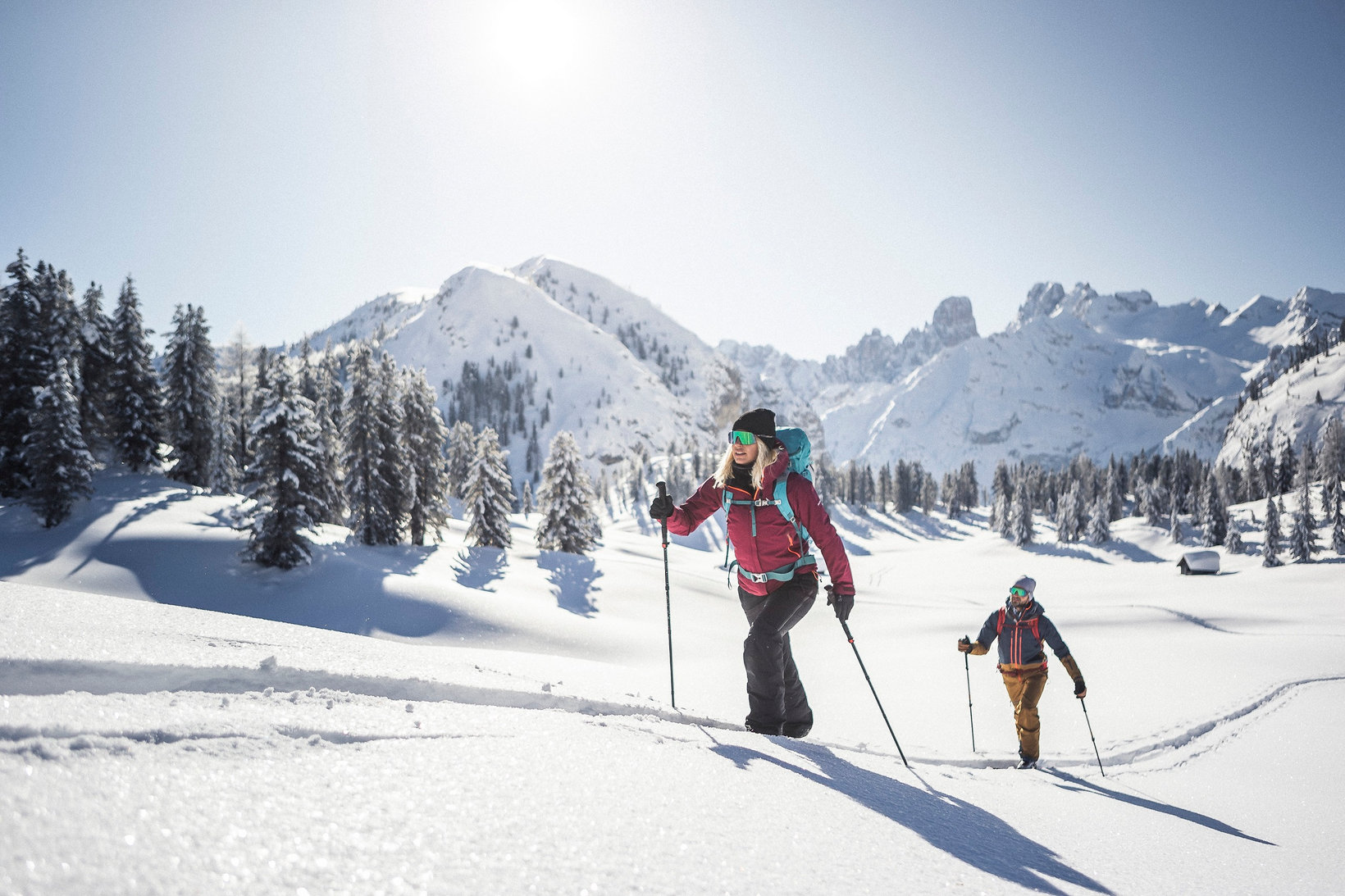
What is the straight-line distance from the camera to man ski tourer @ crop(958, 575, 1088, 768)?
6844mm

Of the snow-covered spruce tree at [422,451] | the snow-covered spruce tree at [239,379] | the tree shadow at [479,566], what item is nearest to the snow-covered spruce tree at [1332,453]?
the tree shadow at [479,566]

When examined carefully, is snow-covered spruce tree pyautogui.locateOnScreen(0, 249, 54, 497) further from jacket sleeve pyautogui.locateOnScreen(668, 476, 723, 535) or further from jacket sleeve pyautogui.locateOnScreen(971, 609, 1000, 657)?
jacket sleeve pyautogui.locateOnScreen(971, 609, 1000, 657)

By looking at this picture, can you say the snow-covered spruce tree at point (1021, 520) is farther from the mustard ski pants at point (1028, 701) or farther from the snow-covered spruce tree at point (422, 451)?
the mustard ski pants at point (1028, 701)

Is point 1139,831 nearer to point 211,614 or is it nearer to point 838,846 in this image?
point 838,846

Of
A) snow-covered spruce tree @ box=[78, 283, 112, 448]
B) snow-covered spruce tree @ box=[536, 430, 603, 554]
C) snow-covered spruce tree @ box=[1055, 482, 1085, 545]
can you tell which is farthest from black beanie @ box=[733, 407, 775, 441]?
snow-covered spruce tree @ box=[1055, 482, 1085, 545]

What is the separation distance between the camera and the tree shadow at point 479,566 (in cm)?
2164


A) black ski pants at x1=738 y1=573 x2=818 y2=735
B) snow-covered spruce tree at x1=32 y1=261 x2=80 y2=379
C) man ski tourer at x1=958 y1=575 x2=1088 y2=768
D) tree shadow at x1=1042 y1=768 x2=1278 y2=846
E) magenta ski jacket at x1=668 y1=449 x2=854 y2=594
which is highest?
snow-covered spruce tree at x1=32 y1=261 x2=80 y2=379

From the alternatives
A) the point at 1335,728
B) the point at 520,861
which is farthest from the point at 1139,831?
the point at 1335,728

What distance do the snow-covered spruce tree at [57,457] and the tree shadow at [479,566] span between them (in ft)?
43.6

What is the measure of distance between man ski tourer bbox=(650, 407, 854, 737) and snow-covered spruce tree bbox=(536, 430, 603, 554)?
2846 centimetres

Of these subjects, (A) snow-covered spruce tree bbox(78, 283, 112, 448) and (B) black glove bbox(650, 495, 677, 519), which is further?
(A) snow-covered spruce tree bbox(78, 283, 112, 448)

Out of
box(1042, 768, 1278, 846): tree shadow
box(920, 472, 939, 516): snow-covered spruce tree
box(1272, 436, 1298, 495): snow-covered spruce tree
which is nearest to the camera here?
box(1042, 768, 1278, 846): tree shadow

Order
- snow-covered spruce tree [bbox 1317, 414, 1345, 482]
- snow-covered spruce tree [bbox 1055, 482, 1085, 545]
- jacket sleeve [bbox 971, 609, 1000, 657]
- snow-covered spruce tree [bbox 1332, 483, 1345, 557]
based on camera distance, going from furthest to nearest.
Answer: snow-covered spruce tree [bbox 1317, 414, 1345, 482], snow-covered spruce tree [bbox 1055, 482, 1085, 545], snow-covered spruce tree [bbox 1332, 483, 1345, 557], jacket sleeve [bbox 971, 609, 1000, 657]

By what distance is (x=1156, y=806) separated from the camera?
507 cm
